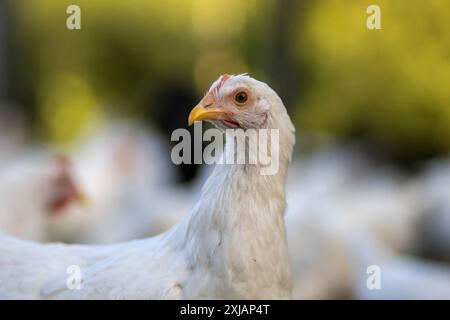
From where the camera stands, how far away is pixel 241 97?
2018mm

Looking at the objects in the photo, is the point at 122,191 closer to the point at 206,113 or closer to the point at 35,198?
the point at 35,198

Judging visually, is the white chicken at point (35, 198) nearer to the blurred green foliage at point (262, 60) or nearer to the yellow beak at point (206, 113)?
the yellow beak at point (206, 113)

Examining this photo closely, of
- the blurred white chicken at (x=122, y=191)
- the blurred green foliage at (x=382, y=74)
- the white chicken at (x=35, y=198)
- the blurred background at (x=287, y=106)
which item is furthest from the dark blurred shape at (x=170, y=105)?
the white chicken at (x=35, y=198)

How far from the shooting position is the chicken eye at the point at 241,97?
2014 millimetres

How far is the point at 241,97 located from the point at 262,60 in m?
5.99

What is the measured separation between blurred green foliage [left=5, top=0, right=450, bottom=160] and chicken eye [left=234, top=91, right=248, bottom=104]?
15.8 feet

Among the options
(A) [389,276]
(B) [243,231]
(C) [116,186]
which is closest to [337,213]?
(A) [389,276]

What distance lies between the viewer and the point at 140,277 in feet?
6.50

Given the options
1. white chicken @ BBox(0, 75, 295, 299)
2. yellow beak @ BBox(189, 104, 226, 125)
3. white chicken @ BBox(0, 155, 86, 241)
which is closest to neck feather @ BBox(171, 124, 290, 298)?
white chicken @ BBox(0, 75, 295, 299)

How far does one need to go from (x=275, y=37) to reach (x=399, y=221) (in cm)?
310

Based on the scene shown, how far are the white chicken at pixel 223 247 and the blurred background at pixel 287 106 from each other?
5.70 ft
